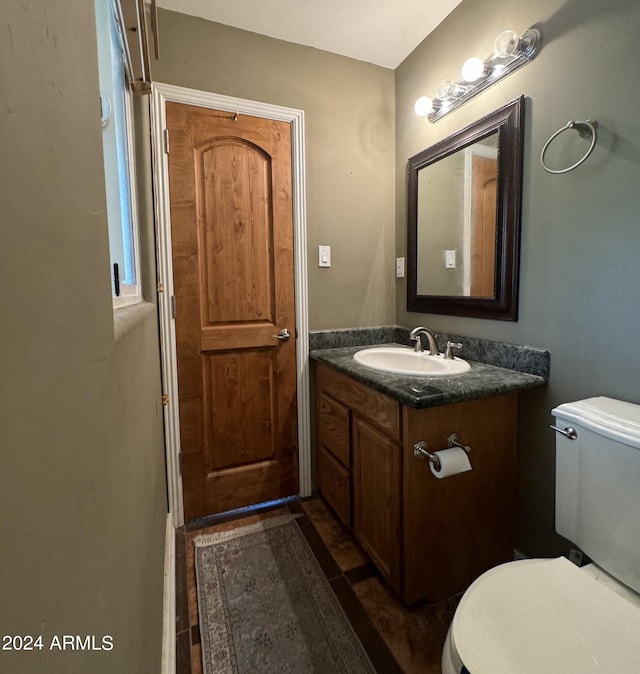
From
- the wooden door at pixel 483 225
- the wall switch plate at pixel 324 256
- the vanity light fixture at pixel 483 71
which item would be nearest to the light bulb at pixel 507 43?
the vanity light fixture at pixel 483 71

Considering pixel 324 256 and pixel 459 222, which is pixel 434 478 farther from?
pixel 324 256

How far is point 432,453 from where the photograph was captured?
1.16 metres

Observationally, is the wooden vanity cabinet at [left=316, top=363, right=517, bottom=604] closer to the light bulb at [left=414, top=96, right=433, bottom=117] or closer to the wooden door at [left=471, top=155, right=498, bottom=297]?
the wooden door at [left=471, top=155, right=498, bottom=297]

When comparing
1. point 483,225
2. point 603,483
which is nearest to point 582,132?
point 483,225

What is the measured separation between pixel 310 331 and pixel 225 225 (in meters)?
0.69

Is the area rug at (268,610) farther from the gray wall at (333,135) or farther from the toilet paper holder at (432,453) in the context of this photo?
the gray wall at (333,135)

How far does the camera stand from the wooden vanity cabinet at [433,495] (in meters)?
1.21

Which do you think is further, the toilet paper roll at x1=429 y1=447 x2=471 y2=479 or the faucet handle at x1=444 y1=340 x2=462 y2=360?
the faucet handle at x1=444 y1=340 x2=462 y2=360

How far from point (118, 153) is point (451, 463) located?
142 centimetres

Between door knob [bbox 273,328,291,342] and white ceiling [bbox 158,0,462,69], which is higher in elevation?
white ceiling [bbox 158,0,462,69]

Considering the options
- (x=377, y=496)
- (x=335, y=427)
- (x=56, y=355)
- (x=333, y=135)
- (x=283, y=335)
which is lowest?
(x=377, y=496)

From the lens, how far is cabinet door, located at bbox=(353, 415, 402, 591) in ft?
4.14

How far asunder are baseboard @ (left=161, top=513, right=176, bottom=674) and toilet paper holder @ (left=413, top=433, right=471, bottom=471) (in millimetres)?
938

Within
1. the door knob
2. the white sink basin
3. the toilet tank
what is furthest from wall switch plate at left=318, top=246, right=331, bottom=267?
the toilet tank
